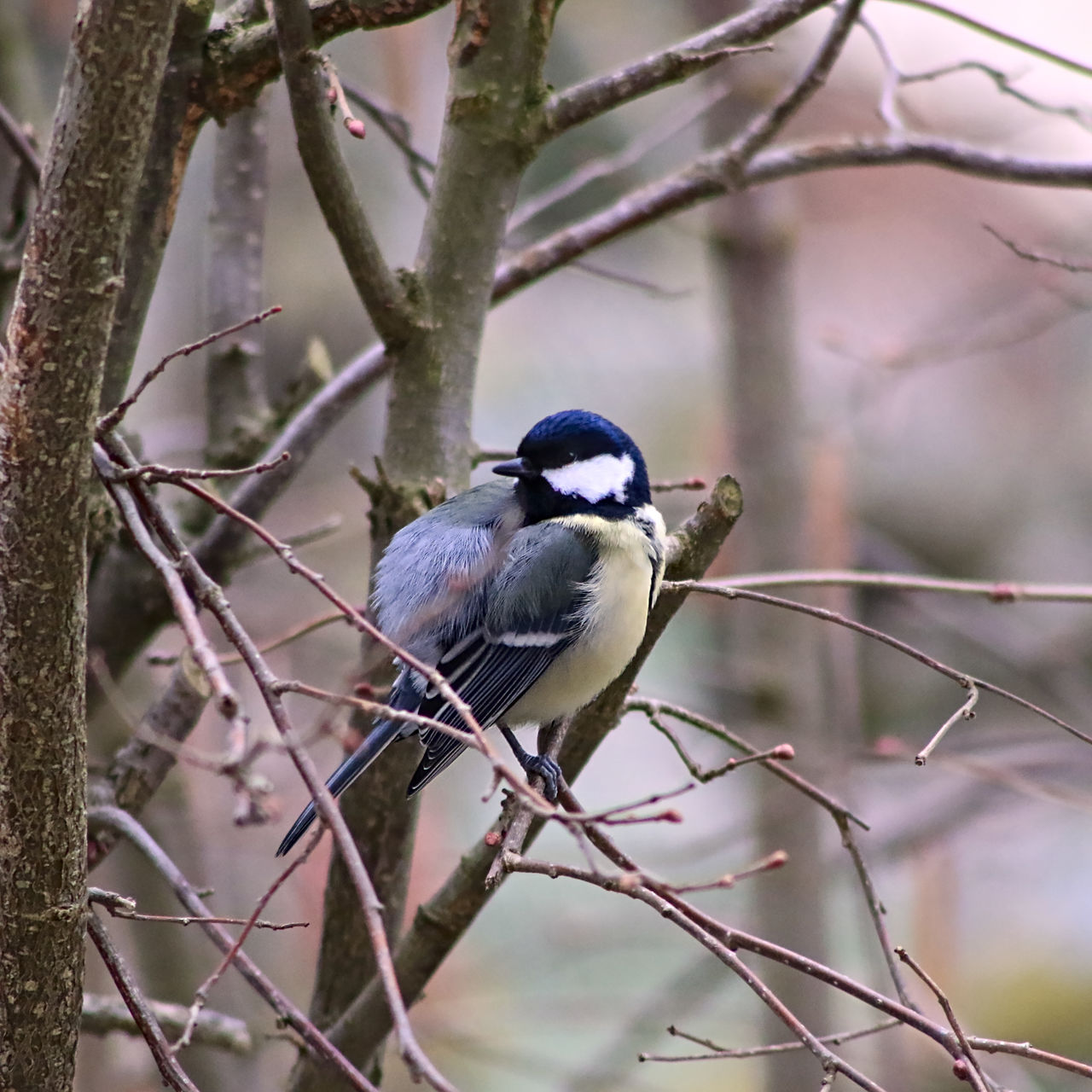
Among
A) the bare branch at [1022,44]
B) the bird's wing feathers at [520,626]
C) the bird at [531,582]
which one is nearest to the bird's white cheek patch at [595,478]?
the bird at [531,582]

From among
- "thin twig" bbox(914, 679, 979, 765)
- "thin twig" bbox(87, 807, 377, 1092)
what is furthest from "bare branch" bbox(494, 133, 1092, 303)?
"thin twig" bbox(87, 807, 377, 1092)

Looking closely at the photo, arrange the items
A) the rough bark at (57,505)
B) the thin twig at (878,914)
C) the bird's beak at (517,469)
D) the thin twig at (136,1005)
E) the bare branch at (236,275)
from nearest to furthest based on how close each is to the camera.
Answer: the rough bark at (57,505)
the thin twig at (136,1005)
the thin twig at (878,914)
the bird's beak at (517,469)
the bare branch at (236,275)

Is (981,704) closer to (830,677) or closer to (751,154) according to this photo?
(830,677)

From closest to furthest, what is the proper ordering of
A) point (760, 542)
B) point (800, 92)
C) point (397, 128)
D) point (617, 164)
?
point (800, 92) < point (397, 128) < point (617, 164) < point (760, 542)

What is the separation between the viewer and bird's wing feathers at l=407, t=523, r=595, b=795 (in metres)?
2.10

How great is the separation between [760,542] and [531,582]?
1500 mm

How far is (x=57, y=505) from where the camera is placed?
1.18 m

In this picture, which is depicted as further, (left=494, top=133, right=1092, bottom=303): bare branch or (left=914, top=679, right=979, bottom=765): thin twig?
(left=494, top=133, right=1092, bottom=303): bare branch

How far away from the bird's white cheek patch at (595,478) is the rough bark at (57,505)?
1.14 m

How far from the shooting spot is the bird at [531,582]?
201cm

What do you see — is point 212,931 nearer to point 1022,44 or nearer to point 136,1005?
point 136,1005

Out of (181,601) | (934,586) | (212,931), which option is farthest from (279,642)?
(934,586)

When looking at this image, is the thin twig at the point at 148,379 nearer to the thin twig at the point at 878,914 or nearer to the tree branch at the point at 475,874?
the tree branch at the point at 475,874

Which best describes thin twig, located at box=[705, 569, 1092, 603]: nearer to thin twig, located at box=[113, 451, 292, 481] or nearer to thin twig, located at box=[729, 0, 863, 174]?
thin twig, located at box=[113, 451, 292, 481]
